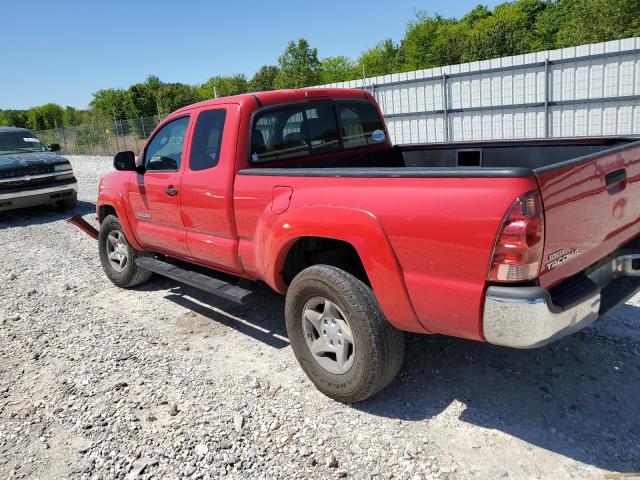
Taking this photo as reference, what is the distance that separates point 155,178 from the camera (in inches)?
192

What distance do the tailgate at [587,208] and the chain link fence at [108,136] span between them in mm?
27510

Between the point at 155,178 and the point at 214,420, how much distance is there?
2.49 metres

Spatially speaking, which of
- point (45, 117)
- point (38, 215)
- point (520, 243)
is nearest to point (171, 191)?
point (520, 243)

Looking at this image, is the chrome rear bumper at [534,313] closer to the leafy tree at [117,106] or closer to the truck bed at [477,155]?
the truck bed at [477,155]

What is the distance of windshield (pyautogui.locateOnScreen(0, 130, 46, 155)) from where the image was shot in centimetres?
1202

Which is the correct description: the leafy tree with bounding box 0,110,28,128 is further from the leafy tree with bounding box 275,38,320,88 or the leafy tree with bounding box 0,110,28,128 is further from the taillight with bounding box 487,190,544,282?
the taillight with bounding box 487,190,544,282

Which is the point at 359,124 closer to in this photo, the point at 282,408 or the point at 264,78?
the point at 282,408

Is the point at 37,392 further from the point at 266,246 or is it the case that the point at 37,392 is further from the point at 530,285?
the point at 530,285

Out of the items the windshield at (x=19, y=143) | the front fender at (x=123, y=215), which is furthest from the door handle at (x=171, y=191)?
the windshield at (x=19, y=143)

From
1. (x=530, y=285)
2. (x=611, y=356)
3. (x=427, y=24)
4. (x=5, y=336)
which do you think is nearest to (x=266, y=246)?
(x=530, y=285)

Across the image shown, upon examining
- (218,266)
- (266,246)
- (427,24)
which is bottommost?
(218,266)

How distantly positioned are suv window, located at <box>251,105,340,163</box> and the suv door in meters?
0.89

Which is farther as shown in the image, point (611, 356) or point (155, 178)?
point (155, 178)

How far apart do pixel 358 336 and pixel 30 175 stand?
34.7ft
